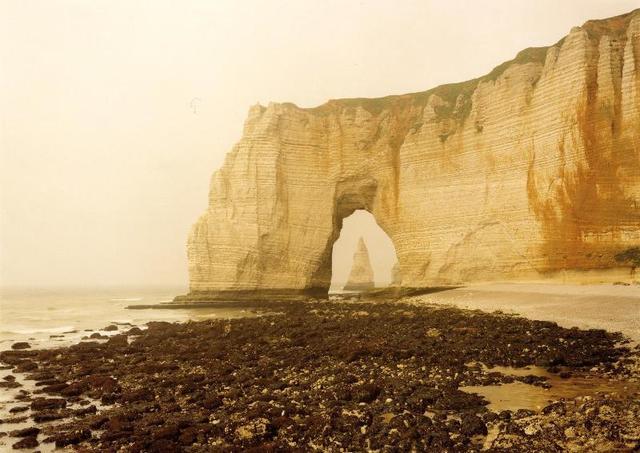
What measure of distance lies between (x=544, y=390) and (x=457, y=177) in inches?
997

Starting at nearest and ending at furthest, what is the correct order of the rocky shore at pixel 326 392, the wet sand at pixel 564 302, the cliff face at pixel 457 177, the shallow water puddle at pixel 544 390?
the rocky shore at pixel 326 392
the shallow water puddle at pixel 544 390
the wet sand at pixel 564 302
the cliff face at pixel 457 177

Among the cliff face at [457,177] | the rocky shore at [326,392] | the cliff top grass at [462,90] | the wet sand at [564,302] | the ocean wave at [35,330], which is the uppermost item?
the cliff top grass at [462,90]

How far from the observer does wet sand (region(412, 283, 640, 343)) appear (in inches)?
528

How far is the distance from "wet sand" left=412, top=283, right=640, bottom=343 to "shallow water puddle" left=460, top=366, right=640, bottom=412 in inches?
Result: 144

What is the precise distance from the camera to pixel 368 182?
3788cm

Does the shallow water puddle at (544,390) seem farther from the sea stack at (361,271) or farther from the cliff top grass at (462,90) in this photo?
the sea stack at (361,271)

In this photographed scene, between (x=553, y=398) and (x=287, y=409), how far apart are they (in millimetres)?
4405

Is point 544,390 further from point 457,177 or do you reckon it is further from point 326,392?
point 457,177

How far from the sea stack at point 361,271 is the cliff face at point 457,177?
147 ft

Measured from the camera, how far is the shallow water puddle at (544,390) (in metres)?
7.12

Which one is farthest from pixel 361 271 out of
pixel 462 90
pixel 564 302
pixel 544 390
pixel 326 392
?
pixel 544 390

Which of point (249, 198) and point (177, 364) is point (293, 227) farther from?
point (177, 364)

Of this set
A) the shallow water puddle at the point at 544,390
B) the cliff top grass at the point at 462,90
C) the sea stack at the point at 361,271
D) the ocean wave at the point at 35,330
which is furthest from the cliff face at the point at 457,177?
the sea stack at the point at 361,271

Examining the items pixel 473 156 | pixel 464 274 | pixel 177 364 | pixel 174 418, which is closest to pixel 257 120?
pixel 473 156
